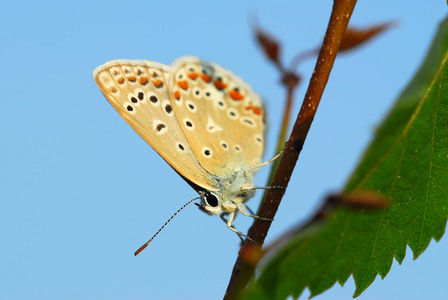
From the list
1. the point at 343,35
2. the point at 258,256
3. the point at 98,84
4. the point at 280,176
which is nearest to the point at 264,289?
the point at 258,256

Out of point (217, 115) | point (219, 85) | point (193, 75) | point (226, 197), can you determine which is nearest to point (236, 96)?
point (219, 85)

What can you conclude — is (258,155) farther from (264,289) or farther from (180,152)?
(264,289)

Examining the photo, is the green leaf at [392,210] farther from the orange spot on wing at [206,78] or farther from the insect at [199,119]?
the orange spot on wing at [206,78]

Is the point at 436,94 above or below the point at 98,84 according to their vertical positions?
above

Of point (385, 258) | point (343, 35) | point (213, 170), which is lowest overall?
point (213, 170)

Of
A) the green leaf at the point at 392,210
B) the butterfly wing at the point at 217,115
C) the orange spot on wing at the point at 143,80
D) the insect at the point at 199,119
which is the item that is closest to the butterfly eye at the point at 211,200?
the insect at the point at 199,119

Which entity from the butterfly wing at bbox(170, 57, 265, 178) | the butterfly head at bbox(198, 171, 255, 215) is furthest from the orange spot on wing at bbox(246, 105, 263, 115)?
the butterfly head at bbox(198, 171, 255, 215)
